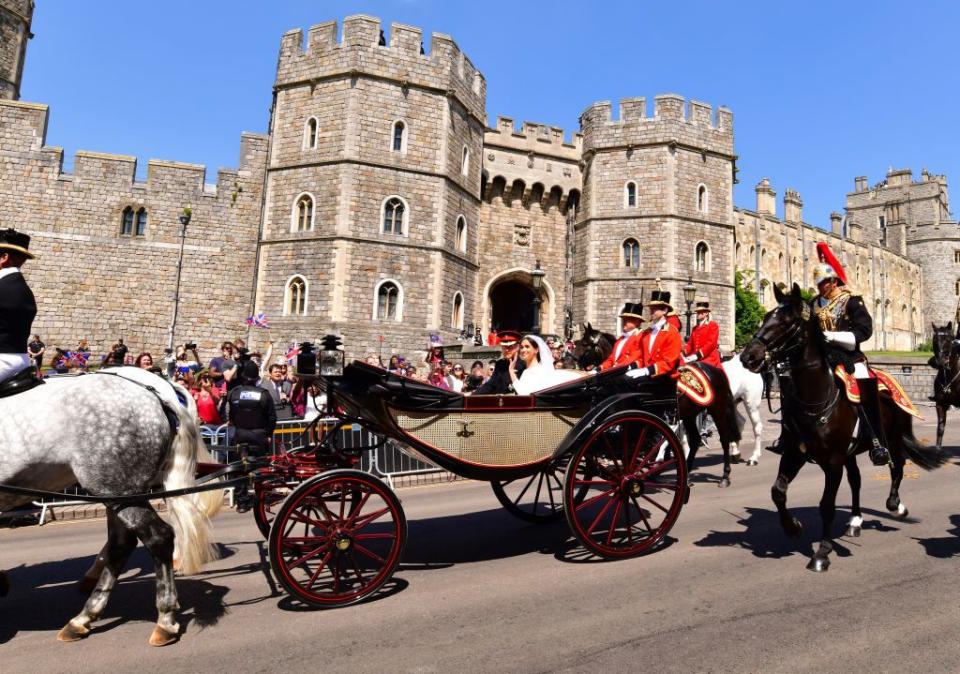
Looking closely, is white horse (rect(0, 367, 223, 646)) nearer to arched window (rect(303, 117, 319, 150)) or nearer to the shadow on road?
the shadow on road

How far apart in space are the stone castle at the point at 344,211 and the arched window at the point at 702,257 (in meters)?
0.09

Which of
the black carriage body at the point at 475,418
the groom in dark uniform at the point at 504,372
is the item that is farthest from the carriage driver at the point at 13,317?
the groom in dark uniform at the point at 504,372

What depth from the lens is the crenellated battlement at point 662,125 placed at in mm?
24719

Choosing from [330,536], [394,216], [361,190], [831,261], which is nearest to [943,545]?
[831,261]

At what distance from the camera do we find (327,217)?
1998 cm

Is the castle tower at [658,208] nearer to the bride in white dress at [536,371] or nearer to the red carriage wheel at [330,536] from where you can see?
the bride in white dress at [536,371]

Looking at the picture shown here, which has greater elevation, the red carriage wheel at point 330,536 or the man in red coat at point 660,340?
the man in red coat at point 660,340

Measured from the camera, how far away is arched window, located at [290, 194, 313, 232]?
2041 cm

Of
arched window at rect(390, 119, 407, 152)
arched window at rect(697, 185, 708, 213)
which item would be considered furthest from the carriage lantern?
arched window at rect(697, 185, 708, 213)

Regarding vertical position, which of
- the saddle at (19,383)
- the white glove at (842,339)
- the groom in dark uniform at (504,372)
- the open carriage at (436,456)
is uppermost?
the white glove at (842,339)

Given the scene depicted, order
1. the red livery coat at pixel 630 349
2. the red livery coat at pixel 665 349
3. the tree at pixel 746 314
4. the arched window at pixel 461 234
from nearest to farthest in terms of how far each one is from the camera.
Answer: the red livery coat at pixel 665 349
the red livery coat at pixel 630 349
the arched window at pixel 461 234
the tree at pixel 746 314

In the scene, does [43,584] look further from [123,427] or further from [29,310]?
[29,310]

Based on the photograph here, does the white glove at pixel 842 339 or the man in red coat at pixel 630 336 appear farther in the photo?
the man in red coat at pixel 630 336

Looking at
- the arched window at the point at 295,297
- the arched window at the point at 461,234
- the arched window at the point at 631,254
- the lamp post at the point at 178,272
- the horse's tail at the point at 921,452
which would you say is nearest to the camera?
the horse's tail at the point at 921,452
